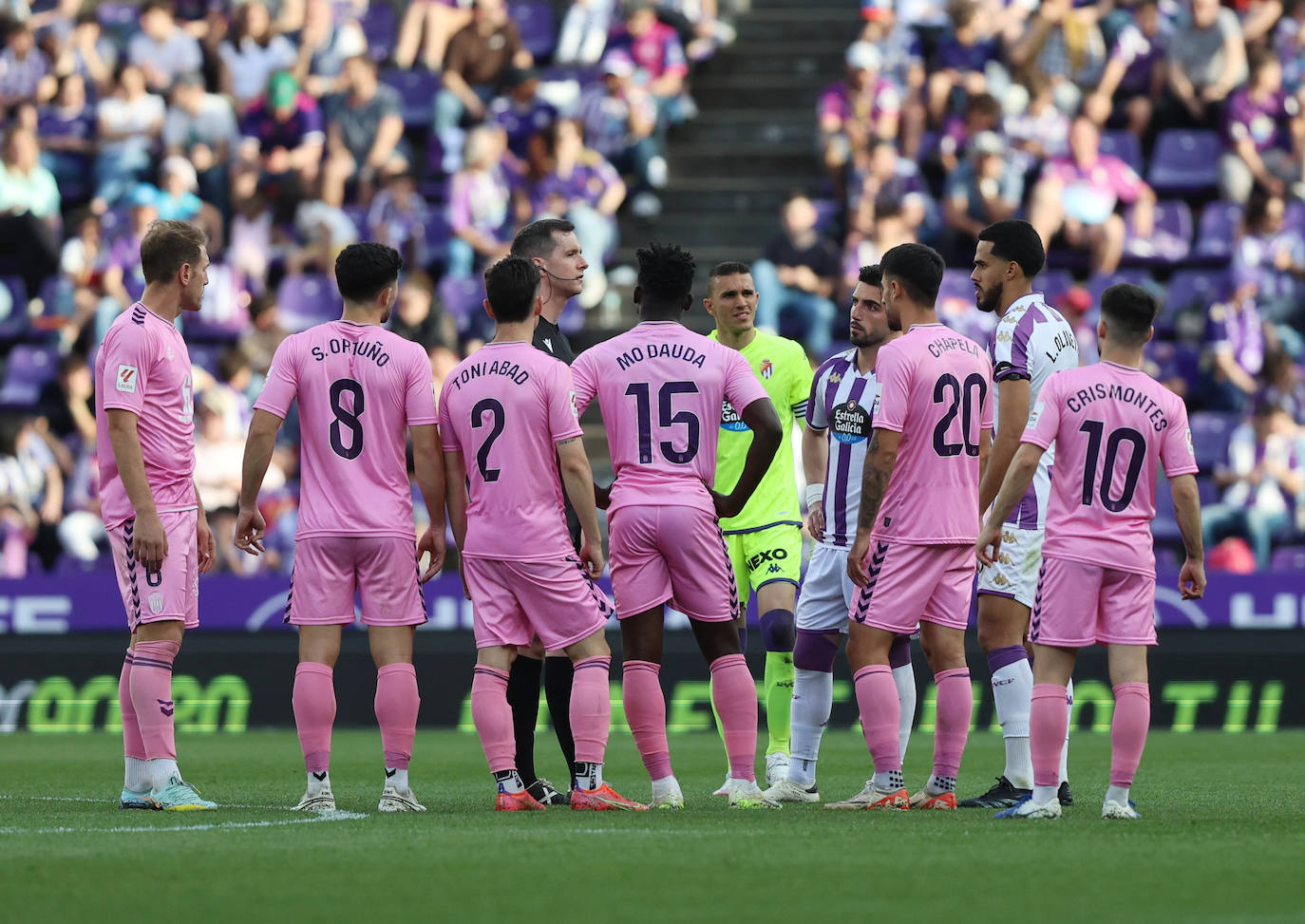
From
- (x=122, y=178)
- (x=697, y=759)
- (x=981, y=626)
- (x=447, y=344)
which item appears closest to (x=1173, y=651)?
(x=697, y=759)

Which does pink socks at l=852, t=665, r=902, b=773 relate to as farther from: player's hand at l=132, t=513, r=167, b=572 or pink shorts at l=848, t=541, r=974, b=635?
player's hand at l=132, t=513, r=167, b=572

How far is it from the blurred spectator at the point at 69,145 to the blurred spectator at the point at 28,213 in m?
0.64

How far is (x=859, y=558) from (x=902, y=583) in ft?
0.78

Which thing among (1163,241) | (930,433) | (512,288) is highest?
(1163,241)

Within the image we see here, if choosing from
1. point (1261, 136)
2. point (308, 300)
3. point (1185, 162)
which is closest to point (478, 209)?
point (308, 300)

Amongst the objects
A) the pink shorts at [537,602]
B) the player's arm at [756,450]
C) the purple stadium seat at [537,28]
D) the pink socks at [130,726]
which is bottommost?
the pink socks at [130,726]

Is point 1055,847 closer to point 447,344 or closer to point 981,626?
point 981,626

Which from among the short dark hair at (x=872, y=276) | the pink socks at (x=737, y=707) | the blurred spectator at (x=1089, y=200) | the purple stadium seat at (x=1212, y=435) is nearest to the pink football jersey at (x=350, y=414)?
the pink socks at (x=737, y=707)

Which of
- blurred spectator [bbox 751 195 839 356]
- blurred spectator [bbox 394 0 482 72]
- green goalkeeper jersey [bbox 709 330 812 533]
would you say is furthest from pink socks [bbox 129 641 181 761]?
blurred spectator [bbox 394 0 482 72]

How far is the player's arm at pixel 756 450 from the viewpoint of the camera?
8.20 metres

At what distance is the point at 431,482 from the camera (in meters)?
8.28

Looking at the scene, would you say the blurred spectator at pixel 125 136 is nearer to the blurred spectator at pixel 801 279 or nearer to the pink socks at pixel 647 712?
the blurred spectator at pixel 801 279

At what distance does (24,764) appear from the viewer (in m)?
11.6

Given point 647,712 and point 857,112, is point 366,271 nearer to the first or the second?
point 647,712
